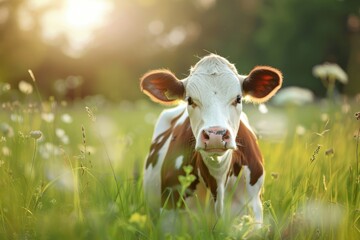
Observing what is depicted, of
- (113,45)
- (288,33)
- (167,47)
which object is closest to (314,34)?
(288,33)

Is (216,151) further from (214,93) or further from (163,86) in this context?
(163,86)

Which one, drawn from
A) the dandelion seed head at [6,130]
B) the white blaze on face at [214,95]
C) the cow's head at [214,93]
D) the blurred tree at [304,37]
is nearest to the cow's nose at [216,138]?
the cow's head at [214,93]

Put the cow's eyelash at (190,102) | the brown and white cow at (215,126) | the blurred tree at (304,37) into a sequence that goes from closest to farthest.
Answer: the brown and white cow at (215,126) → the cow's eyelash at (190,102) → the blurred tree at (304,37)

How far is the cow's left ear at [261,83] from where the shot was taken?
13.0 feet

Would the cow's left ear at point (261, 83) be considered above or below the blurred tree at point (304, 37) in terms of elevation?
below

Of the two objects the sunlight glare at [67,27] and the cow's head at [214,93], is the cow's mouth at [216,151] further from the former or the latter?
the sunlight glare at [67,27]

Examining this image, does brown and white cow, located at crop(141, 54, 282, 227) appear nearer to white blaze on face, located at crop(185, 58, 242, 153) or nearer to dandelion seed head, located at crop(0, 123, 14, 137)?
white blaze on face, located at crop(185, 58, 242, 153)

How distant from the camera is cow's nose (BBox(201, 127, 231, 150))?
319 centimetres

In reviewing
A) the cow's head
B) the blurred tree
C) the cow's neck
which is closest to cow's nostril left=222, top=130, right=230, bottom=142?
the cow's head

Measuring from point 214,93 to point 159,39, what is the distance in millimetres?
41694

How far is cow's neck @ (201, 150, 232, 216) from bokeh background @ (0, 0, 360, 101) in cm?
2184

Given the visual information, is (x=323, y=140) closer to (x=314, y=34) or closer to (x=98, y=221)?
(x=98, y=221)

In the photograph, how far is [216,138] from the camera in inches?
125

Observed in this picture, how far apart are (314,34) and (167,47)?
1321 cm
